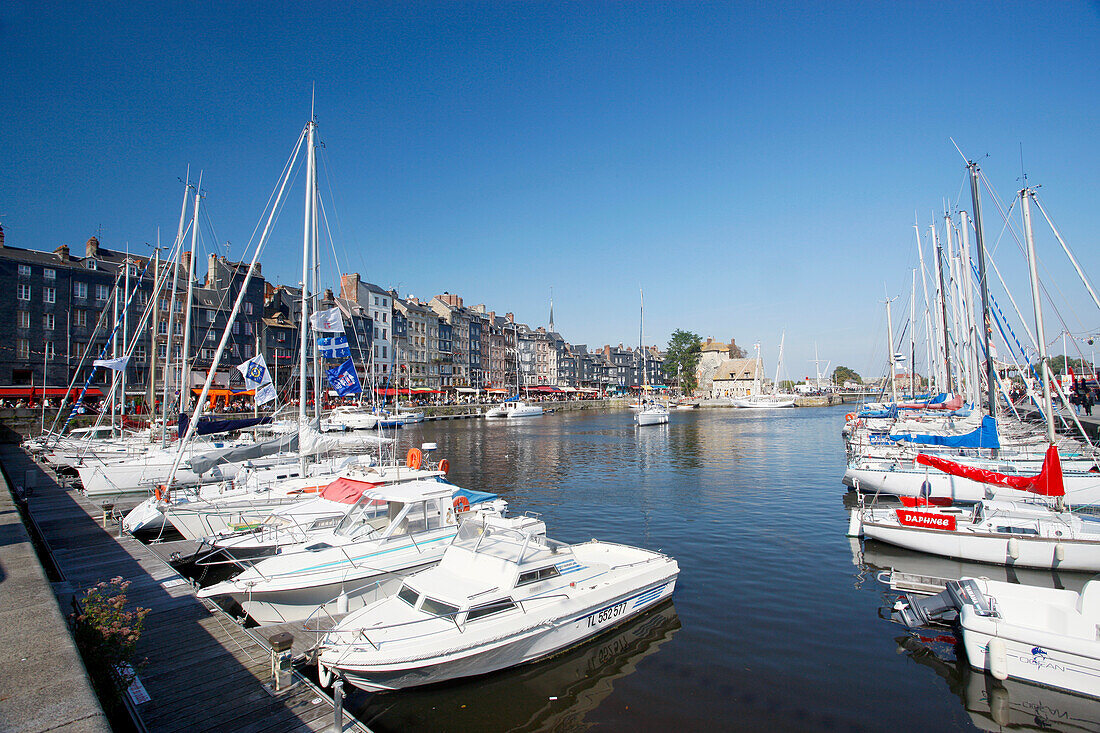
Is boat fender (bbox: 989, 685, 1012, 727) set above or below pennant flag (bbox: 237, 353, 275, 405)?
below

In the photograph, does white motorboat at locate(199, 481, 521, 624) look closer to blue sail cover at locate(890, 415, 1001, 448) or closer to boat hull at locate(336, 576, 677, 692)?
boat hull at locate(336, 576, 677, 692)

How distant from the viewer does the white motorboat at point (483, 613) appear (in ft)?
32.2

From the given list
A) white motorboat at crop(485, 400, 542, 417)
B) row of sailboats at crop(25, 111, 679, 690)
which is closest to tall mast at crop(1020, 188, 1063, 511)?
row of sailboats at crop(25, 111, 679, 690)

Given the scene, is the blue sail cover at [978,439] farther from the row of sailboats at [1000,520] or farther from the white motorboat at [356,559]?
the white motorboat at [356,559]

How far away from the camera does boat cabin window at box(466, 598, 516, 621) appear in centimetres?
1061

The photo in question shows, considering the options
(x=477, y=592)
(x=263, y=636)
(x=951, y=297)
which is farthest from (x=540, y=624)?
(x=951, y=297)

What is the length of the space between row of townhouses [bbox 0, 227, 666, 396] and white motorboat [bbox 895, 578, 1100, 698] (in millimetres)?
28247

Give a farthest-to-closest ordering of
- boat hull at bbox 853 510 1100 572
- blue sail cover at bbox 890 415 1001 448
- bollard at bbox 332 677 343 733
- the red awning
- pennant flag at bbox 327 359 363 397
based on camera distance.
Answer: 1. the red awning
2. pennant flag at bbox 327 359 363 397
3. blue sail cover at bbox 890 415 1001 448
4. boat hull at bbox 853 510 1100 572
5. bollard at bbox 332 677 343 733

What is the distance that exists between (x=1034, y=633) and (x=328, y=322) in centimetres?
2351

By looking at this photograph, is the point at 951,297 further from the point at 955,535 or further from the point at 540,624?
the point at 540,624

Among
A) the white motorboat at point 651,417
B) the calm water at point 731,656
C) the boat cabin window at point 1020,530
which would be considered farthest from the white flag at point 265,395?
the white motorboat at point 651,417

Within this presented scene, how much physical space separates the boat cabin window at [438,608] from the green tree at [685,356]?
14497cm

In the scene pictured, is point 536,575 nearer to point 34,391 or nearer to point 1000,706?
point 1000,706

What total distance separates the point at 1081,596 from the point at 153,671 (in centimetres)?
1690
